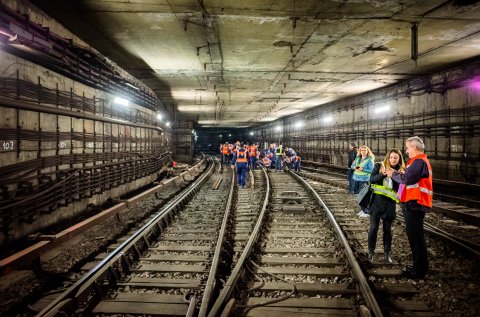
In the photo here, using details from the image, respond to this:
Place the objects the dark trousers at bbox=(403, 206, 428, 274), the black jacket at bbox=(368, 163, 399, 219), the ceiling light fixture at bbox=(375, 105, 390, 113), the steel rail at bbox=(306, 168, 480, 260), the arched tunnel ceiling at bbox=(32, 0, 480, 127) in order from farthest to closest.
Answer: the ceiling light fixture at bbox=(375, 105, 390, 113) < the arched tunnel ceiling at bbox=(32, 0, 480, 127) < the steel rail at bbox=(306, 168, 480, 260) < the black jacket at bbox=(368, 163, 399, 219) < the dark trousers at bbox=(403, 206, 428, 274)

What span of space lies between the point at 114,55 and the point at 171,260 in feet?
21.1

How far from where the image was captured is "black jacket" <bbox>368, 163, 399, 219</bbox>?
181 inches

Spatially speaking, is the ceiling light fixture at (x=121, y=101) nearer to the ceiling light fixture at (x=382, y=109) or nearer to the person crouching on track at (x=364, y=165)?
the person crouching on track at (x=364, y=165)

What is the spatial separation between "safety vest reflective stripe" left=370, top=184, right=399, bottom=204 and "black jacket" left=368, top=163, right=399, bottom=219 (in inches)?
→ 2.1

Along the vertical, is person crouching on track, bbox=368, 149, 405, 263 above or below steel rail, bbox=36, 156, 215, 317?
above

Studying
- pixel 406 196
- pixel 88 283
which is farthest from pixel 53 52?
pixel 406 196

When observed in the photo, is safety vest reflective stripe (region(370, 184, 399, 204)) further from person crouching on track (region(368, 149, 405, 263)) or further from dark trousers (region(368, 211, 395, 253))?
dark trousers (region(368, 211, 395, 253))

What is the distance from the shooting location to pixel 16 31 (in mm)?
4555

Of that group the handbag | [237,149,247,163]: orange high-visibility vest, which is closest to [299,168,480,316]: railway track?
the handbag

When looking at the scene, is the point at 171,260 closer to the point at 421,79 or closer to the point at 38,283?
the point at 38,283

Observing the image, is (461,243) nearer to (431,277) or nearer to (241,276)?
(431,277)

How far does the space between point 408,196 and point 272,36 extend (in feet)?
15.7

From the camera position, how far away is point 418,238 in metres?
4.20

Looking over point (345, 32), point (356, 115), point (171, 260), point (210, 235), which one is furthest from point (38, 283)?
point (356, 115)
